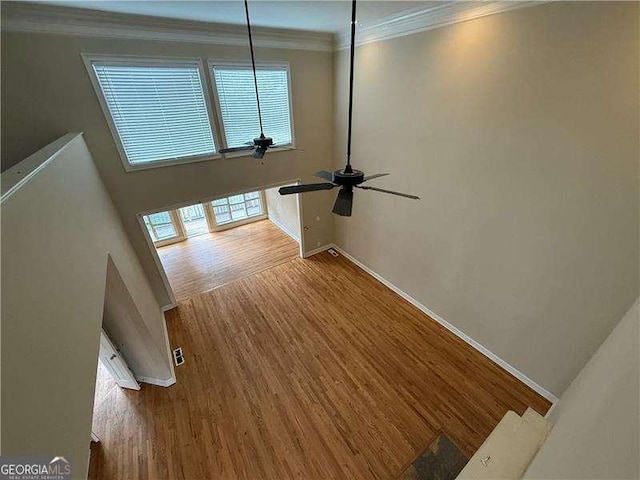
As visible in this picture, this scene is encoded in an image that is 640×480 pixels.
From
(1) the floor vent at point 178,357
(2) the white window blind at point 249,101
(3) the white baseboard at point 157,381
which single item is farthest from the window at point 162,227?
(3) the white baseboard at point 157,381

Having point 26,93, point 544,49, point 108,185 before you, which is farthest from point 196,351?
point 544,49

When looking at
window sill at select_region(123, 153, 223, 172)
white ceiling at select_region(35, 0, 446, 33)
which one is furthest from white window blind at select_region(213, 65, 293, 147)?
white ceiling at select_region(35, 0, 446, 33)

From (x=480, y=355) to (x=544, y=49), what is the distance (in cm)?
389

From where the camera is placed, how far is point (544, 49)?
2.38 meters

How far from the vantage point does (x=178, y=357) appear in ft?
13.3

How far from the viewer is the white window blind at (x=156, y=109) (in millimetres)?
3404

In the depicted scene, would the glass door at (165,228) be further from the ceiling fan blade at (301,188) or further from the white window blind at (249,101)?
the ceiling fan blade at (301,188)

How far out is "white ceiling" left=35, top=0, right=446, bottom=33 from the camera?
2.76m

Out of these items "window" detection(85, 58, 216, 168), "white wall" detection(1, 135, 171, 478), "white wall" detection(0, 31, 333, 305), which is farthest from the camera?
"window" detection(85, 58, 216, 168)

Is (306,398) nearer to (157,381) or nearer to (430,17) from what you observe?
(157,381)

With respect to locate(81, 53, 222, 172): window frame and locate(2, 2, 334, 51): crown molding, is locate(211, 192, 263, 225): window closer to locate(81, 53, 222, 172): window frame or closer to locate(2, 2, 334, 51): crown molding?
locate(81, 53, 222, 172): window frame

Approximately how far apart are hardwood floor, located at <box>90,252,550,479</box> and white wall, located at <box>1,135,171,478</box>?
6.28 ft

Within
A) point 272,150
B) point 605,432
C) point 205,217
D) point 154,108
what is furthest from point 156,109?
point 605,432

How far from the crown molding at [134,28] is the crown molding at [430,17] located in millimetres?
1103
